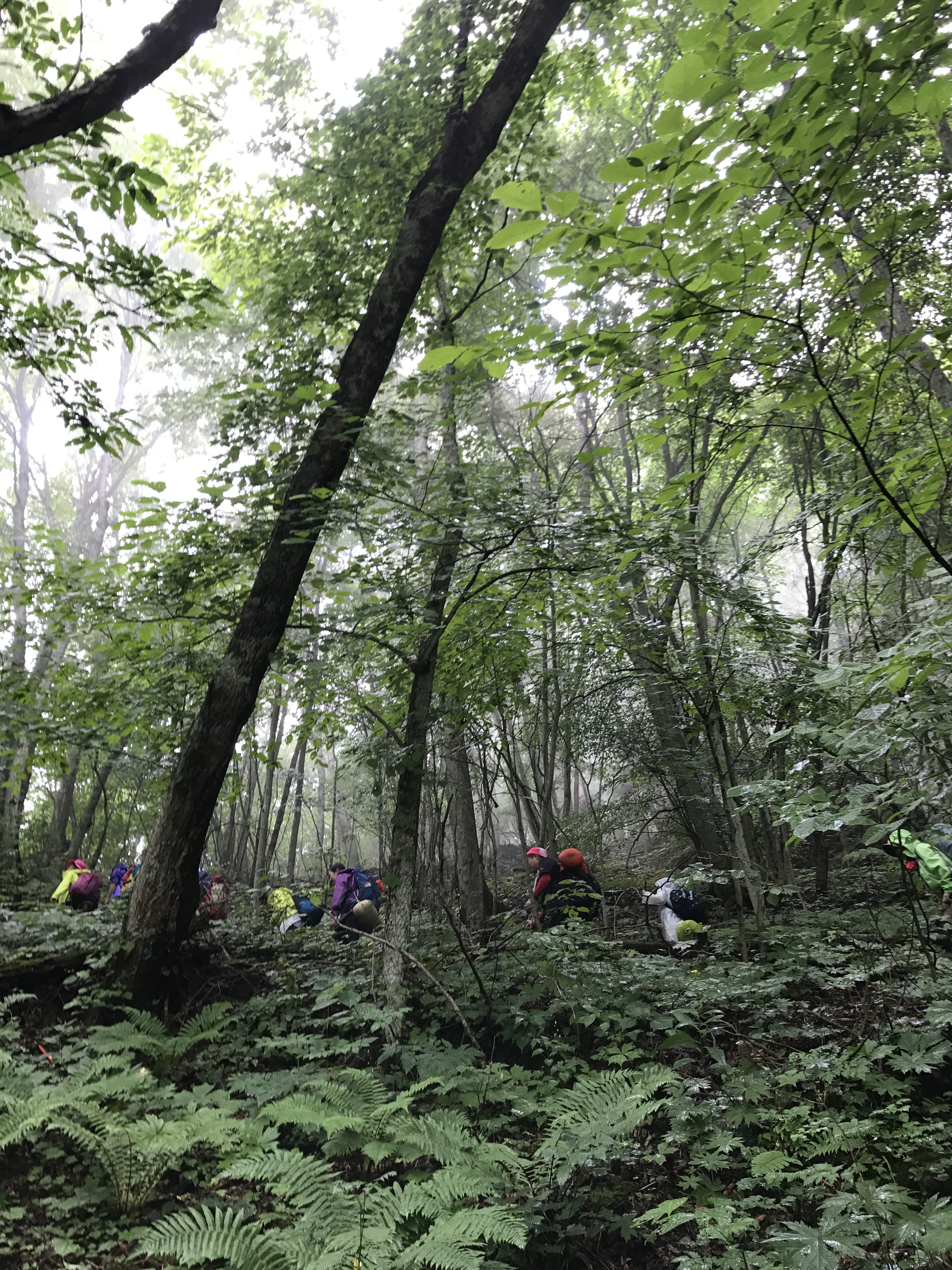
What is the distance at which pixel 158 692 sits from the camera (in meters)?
5.56

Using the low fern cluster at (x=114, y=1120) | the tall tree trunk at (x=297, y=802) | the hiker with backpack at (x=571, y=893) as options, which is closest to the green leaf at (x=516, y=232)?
the low fern cluster at (x=114, y=1120)

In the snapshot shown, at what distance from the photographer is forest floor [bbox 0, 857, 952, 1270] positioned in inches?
90.5

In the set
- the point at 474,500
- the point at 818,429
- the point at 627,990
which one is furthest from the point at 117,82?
the point at 627,990

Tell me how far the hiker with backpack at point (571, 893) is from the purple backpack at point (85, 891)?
21.7ft

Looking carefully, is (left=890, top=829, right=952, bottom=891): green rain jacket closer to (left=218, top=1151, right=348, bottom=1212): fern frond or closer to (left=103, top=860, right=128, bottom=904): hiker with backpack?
(left=218, top=1151, right=348, bottom=1212): fern frond

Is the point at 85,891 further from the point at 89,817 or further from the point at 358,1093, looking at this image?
the point at 358,1093

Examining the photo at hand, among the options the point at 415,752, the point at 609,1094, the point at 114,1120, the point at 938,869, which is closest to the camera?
the point at 609,1094

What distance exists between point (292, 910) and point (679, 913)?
4913 millimetres

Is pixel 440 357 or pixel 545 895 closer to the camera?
pixel 440 357

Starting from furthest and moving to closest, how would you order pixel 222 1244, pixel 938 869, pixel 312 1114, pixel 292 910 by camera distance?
1. pixel 292 910
2. pixel 938 869
3. pixel 312 1114
4. pixel 222 1244

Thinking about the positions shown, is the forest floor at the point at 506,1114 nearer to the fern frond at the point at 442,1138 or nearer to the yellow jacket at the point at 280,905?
the fern frond at the point at 442,1138

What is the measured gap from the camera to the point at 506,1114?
11.5 feet

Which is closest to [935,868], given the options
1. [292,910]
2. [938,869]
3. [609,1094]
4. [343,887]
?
[938,869]

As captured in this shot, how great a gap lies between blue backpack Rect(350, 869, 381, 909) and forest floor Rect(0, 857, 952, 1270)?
316 centimetres
